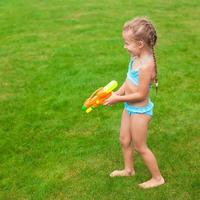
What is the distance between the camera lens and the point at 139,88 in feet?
14.3

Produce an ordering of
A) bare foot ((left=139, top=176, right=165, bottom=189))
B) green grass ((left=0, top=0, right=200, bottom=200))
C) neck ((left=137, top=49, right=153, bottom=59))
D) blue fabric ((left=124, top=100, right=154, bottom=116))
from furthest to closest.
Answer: green grass ((left=0, top=0, right=200, bottom=200)) < bare foot ((left=139, top=176, right=165, bottom=189)) < blue fabric ((left=124, top=100, right=154, bottom=116)) < neck ((left=137, top=49, right=153, bottom=59))

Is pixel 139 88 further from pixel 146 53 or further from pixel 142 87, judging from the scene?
pixel 146 53

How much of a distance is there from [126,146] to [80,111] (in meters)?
2.07

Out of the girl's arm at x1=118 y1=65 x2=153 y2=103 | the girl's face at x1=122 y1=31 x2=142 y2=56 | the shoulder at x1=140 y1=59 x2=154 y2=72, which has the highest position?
the girl's face at x1=122 y1=31 x2=142 y2=56

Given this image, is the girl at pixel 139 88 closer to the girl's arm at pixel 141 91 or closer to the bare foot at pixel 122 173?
the girl's arm at pixel 141 91

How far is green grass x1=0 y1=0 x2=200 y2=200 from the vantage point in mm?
5020

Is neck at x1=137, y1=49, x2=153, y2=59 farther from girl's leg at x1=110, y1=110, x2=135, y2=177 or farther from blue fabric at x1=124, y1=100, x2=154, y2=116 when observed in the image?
girl's leg at x1=110, y1=110, x2=135, y2=177

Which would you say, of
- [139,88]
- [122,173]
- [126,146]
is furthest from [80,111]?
[139,88]

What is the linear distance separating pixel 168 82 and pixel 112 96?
3.41 m

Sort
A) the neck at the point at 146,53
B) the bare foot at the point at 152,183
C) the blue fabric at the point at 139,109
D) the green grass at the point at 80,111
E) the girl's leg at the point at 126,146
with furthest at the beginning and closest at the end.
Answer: the green grass at the point at 80,111 < the bare foot at the point at 152,183 < the girl's leg at the point at 126,146 < the blue fabric at the point at 139,109 < the neck at the point at 146,53

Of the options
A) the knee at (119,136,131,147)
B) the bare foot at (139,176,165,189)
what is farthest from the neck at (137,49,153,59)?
the bare foot at (139,176,165,189)

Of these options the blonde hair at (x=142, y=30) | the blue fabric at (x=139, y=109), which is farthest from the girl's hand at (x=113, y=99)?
the blonde hair at (x=142, y=30)

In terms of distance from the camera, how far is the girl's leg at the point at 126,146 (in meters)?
4.74

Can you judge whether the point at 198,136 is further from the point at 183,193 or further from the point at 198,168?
the point at 183,193
